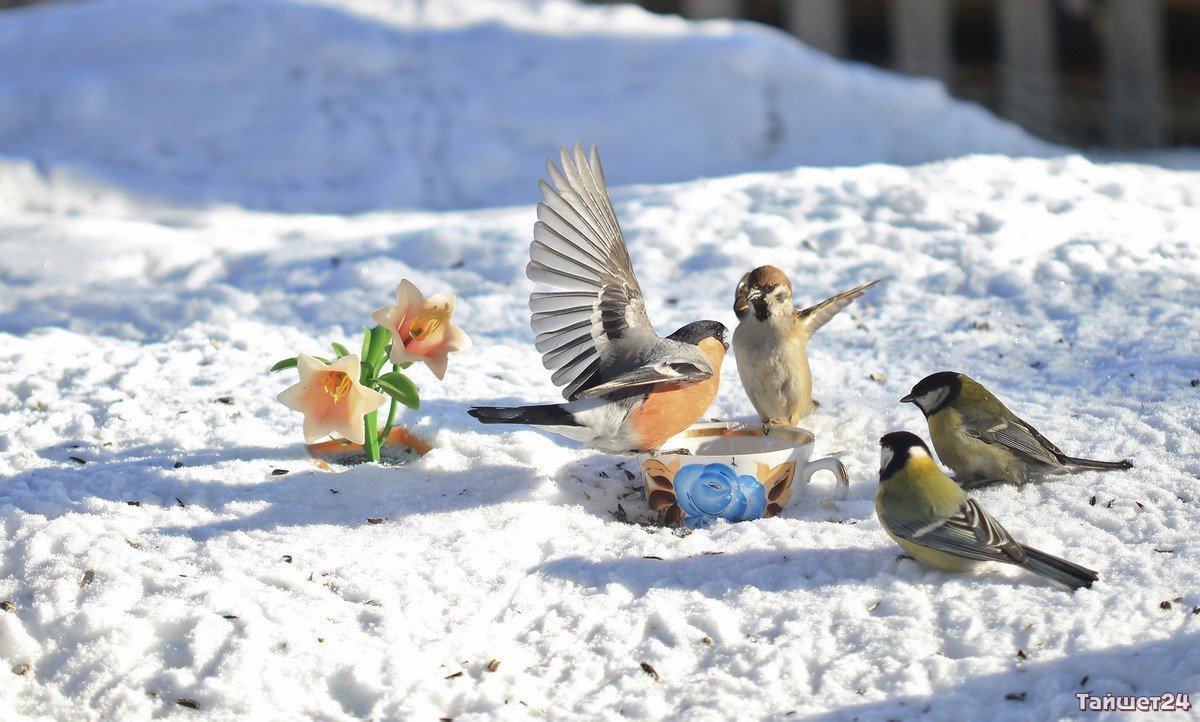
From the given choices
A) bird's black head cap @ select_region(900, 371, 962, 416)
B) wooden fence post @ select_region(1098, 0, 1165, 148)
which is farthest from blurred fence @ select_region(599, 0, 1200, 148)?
bird's black head cap @ select_region(900, 371, 962, 416)

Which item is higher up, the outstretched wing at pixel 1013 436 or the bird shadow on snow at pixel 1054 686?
the outstretched wing at pixel 1013 436

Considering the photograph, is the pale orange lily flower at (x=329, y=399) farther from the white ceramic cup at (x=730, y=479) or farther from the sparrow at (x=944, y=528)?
the sparrow at (x=944, y=528)

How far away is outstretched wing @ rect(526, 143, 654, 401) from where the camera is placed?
3311mm

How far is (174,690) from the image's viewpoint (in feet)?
8.50

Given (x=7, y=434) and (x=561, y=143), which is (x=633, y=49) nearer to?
(x=561, y=143)

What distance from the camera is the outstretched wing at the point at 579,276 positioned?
130 inches

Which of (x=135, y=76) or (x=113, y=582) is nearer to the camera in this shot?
(x=113, y=582)

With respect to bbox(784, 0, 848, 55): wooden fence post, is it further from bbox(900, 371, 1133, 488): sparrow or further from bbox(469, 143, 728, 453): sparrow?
bbox(469, 143, 728, 453): sparrow

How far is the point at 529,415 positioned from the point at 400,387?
1.56 ft

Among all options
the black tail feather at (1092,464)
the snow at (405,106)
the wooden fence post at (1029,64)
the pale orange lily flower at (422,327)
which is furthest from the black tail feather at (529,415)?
the wooden fence post at (1029,64)

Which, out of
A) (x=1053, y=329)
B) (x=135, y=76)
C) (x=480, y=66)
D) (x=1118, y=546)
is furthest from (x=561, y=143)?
(x=1118, y=546)

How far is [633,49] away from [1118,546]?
5901 millimetres

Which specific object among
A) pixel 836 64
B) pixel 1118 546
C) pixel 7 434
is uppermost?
pixel 836 64

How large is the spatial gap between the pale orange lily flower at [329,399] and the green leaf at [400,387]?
0.50 ft
